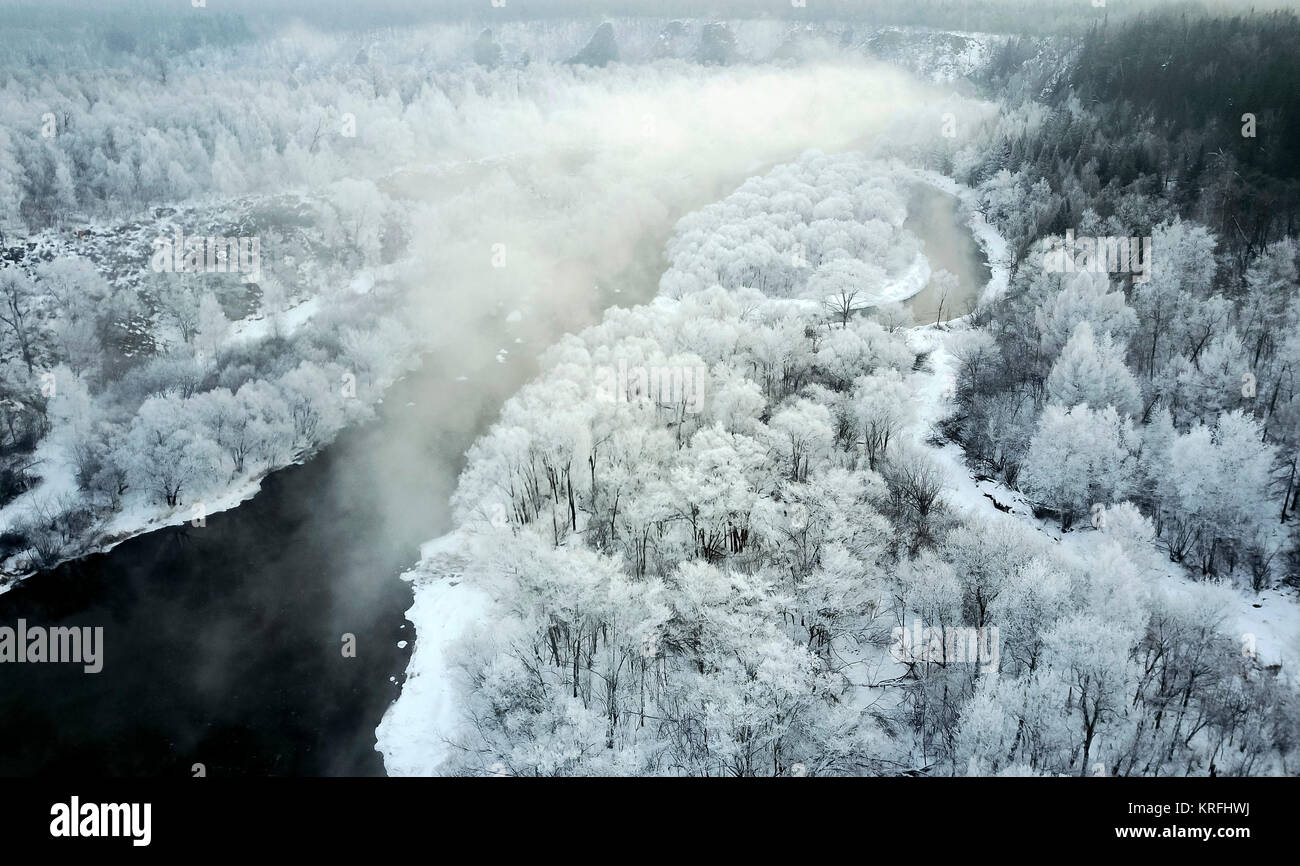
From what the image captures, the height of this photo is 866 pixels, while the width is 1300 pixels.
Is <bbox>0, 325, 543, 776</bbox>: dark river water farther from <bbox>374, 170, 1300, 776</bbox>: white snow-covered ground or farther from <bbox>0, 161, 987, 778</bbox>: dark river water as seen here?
<bbox>374, 170, 1300, 776</bbox>: white snow-covered ground

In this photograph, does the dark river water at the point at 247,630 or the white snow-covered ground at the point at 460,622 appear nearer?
the white snow-covered ground at the point at 460,622

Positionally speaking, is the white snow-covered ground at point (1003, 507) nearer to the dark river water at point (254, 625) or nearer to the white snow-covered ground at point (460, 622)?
the white snow-covered ground at point (460, 622)

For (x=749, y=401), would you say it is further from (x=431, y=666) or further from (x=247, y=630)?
(x=247, y=630)

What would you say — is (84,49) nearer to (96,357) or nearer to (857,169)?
(96,357)

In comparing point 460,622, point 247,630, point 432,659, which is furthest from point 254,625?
point 460,622

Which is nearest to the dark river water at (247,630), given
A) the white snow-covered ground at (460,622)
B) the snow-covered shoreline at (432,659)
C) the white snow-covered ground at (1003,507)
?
the snow-covered shoreline at (432,659)

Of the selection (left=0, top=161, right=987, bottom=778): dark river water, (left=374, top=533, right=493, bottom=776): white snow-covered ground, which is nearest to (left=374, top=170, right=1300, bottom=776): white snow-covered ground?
(left=374, top=533, right=493, bottom=776): white snow-covered ground
